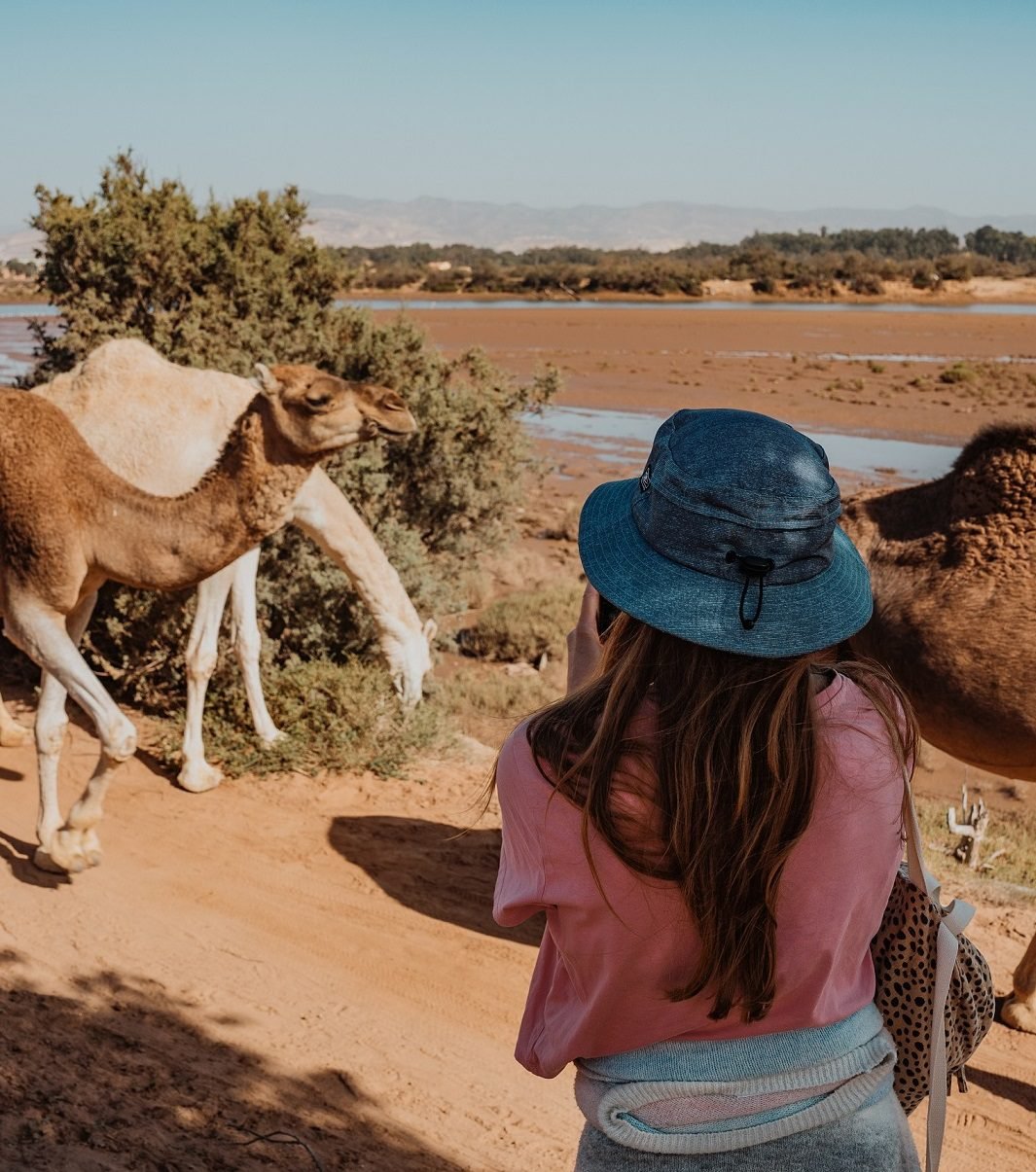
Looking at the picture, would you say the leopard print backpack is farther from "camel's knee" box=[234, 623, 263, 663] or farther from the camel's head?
"camel's knee" box=[234, 623, 263, 663]

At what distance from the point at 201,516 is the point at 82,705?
3.28ft

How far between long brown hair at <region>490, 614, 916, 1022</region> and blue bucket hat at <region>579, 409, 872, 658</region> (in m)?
0.05

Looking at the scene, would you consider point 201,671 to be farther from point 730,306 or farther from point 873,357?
point 730,306

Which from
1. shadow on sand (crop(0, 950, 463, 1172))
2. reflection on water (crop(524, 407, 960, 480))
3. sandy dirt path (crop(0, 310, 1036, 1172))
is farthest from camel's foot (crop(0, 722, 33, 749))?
reflection on water (crop(524, 407, 960, 480))

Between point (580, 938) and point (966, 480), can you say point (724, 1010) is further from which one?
point (966, 480)

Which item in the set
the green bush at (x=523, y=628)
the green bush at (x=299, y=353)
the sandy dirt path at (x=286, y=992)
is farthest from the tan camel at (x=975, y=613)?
the green bush at (x=523, y=628)

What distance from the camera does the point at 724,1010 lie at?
5.69 feet

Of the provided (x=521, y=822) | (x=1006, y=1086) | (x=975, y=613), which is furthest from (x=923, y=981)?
(x=975, y=613)

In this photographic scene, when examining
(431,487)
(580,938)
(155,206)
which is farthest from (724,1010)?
(155,206)

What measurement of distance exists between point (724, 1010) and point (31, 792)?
592cm

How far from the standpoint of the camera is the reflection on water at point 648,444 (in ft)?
64.3

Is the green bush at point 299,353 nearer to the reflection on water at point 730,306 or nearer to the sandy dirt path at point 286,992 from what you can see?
the sandy dirt path at point 286,992

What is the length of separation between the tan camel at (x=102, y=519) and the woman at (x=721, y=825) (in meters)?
4.01

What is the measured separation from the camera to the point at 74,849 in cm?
550
